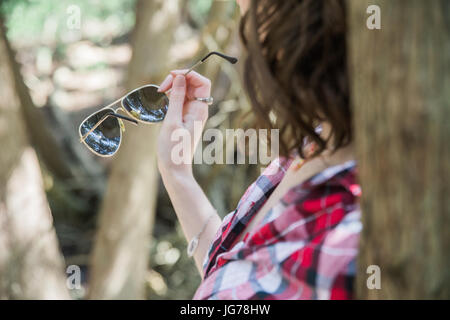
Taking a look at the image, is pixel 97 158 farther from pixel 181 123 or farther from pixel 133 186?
pixel 181 123

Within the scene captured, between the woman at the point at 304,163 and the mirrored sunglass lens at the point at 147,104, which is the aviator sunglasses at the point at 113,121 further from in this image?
the woman at the point at 304,163

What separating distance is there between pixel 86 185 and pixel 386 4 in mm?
4242

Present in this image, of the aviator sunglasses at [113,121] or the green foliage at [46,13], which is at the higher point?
the green foliage at [46,13]

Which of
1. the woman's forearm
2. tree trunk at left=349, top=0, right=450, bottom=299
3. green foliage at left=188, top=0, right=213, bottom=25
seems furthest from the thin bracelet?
green foliage at left=188, top=0, right=213, bottom=25

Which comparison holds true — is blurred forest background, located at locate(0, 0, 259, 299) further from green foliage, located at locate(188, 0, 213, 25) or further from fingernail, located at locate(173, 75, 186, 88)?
fingernail, located at locate(173, 75, 186, 88)

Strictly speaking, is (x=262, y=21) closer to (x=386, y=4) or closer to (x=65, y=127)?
(x=386, y=4)

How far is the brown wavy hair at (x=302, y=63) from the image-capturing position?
82cm

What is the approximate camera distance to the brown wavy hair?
0.82 meters

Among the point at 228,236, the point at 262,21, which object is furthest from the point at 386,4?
the point at 228,236

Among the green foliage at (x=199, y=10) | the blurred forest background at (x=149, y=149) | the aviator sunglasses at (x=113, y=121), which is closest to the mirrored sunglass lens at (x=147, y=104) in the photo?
the aviator sunglasses at (x=113, y=121)

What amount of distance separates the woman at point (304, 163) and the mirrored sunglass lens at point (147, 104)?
474 mm

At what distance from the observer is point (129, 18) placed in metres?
5.75

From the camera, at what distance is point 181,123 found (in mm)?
1223

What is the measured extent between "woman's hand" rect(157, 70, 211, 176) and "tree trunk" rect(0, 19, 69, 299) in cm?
113
